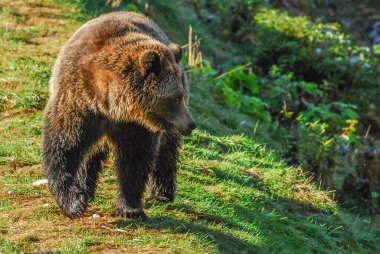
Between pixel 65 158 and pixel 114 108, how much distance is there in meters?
0.61

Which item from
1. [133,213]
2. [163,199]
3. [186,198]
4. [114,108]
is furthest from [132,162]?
[186,198]

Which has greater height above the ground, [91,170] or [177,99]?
[177,99]

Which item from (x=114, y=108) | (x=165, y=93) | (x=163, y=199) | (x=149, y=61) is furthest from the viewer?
(x=163, y=199)

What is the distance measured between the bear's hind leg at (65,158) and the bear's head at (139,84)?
0.99ft

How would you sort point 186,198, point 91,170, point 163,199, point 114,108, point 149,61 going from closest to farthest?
1. point 149,61
2. point 114,108
3. point 91,170
4. point 163,199
5. point 186,198

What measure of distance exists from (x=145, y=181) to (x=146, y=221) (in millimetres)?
355

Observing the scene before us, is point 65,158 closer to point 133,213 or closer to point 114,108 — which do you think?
point 114,108

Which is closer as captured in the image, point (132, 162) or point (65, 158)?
point (65, 158)

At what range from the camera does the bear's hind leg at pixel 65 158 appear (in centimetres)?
619

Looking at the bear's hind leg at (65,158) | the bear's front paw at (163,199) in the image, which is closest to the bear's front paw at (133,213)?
the bear's hind leg at (65,158)

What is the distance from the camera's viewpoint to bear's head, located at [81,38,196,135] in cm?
614

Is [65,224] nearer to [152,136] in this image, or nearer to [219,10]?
[152,136]

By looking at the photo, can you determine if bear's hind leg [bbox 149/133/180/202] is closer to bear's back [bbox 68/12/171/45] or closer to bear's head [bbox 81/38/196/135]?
bear's head [bbox 81/38/196/135]

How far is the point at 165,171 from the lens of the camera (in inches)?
287
